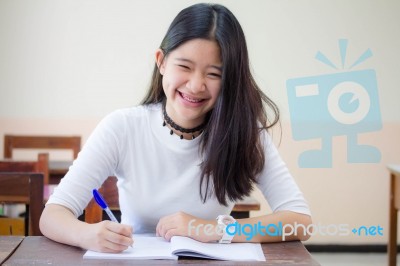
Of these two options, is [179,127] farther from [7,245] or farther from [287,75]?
[287,75]

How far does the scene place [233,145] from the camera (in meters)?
1.21

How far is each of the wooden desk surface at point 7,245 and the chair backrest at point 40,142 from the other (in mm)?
2093

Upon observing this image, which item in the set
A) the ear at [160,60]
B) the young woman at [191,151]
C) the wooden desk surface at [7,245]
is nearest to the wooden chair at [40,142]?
the young woman at [191,151]

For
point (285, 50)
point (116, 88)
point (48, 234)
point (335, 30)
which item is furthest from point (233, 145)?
point (116, 88)

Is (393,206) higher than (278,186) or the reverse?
the reverse

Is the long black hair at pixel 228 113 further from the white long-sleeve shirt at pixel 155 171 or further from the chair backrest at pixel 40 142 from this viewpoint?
the chair backrest at pixel 40 142

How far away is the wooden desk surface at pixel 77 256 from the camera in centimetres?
92

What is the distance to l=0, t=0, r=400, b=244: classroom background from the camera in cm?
161

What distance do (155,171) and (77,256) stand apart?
0.37 metres

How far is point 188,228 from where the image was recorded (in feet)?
3.48

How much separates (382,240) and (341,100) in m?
1.92

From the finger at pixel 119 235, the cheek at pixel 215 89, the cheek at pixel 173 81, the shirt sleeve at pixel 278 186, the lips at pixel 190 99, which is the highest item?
the cheek at pixel 173 81

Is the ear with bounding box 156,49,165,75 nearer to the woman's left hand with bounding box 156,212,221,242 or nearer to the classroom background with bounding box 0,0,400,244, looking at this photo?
the classroom background with bounding box 0,0,400,244

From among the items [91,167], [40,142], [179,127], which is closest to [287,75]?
[179,127]
